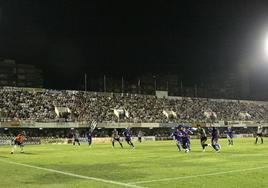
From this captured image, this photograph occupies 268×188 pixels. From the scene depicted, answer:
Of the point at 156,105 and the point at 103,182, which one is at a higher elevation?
the point at 156,105

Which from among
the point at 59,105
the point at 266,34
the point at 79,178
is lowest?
the point at 79,178

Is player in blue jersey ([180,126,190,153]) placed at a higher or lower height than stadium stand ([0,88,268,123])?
lower

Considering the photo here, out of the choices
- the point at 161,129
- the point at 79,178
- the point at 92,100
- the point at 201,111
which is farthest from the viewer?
the point at 201,111

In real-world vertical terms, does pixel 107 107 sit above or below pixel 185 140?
above

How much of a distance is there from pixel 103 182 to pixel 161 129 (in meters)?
74.0

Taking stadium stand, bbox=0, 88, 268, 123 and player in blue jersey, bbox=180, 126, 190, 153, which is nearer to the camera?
player in blue jersey, bbox=180, 126, 190, 153

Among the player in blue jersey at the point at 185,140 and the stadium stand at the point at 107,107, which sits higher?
the stadium stand at the point at 107,107

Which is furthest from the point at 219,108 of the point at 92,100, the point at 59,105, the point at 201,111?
the point at 59,105

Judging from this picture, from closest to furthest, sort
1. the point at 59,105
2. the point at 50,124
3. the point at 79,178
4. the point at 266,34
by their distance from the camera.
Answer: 1. the point at 79,178
2. the point at 266,34
3. the point at 50,124
4. the point at 59,105

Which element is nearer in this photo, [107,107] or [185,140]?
[185,140]

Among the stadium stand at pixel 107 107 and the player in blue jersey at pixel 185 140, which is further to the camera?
the stadium stand at pixel 107 107

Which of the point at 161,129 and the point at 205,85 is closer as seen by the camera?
the point at 161,129

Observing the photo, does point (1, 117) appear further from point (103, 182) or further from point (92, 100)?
point (103, 182)

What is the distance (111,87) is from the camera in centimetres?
14112
